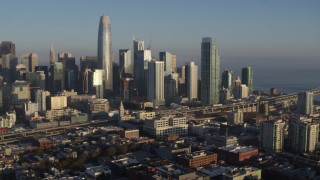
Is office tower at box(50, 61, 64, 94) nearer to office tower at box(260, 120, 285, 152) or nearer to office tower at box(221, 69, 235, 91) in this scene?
office tower at box(221, 69, 235, 91)

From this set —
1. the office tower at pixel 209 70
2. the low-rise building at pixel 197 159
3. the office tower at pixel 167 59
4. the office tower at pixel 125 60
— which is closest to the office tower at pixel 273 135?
the low-rise building at pixel 197 159

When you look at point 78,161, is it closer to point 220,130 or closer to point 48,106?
point 220,130

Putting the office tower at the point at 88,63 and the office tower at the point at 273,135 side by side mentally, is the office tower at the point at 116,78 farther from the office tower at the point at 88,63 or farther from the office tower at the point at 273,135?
the office tower at the point at 273,135

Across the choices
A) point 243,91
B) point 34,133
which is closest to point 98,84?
point 243,91

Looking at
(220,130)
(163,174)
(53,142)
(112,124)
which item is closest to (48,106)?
(112,124)

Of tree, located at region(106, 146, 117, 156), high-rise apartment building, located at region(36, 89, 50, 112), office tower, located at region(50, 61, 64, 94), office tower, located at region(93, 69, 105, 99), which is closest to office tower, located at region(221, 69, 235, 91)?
office tower, located at region(93, 69, 105, 99)

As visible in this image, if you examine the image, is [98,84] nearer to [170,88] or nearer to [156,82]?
[156,82]

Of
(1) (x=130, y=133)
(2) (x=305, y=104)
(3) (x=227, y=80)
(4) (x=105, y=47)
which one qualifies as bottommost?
(1) (x=130, y=133)
